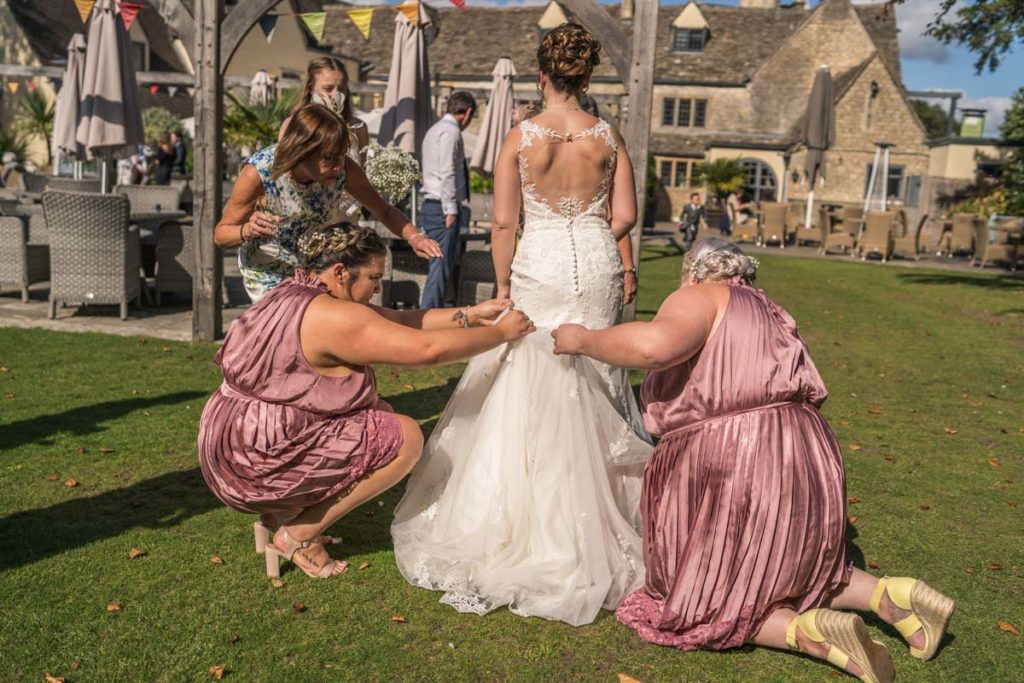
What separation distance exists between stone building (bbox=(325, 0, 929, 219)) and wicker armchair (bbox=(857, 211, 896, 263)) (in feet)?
59.4

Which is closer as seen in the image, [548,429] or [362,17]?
[548,429]

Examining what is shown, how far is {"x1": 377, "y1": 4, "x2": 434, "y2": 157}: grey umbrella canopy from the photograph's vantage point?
434 inches

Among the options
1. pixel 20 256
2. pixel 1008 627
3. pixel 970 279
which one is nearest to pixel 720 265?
pixel 1008 627

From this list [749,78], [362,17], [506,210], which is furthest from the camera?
[749,78]

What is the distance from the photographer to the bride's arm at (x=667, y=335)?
3201 mm

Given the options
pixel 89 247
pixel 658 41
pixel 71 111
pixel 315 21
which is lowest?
pixel 89 247

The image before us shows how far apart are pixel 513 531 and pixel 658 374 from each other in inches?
35.5

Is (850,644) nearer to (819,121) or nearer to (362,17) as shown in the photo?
(362,17)

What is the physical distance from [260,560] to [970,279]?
17.0m

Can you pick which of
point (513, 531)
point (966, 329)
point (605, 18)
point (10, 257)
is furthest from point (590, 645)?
point (966, 329)

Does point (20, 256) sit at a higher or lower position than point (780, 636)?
higher

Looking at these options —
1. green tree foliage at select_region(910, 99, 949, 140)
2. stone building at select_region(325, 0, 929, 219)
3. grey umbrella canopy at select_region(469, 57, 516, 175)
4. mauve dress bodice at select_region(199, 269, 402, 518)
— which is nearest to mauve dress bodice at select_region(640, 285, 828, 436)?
mauve dress bodice at select_region(199, 269, 402, 518)

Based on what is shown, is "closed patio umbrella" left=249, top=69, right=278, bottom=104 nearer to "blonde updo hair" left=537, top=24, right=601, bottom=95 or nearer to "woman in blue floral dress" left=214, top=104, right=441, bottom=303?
"woman in blue floral dress" left=214, top=104, right=441, bottom=303

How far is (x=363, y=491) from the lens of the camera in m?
3.77
